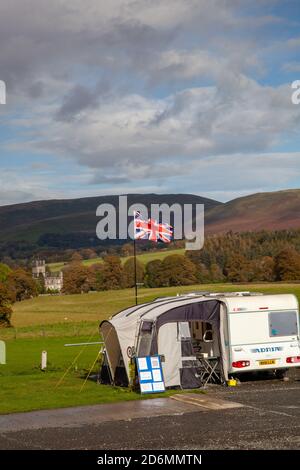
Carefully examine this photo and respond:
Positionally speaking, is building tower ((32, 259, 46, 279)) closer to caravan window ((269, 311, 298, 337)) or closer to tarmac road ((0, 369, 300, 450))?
caravan window ((269, 311, 298, 337))

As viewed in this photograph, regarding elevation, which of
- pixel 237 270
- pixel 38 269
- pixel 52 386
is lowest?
pixel 52 386

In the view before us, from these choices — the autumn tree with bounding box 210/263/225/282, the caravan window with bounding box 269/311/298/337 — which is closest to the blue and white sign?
the caravan window with bounding box 269/311/298/337

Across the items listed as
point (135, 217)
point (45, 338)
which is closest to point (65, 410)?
point (135, 217)

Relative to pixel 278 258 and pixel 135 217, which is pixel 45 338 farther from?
pixel 278 258

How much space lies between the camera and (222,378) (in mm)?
22781

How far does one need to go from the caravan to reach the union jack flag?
7012 millimetres

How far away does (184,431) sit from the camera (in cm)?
1522

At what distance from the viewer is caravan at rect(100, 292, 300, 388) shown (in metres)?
22.2

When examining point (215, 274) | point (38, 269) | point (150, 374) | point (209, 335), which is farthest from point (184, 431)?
point (38, 269)

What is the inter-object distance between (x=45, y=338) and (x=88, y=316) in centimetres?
3004

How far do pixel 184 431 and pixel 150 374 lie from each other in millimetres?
6292

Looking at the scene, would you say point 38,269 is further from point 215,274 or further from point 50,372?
point 50,372

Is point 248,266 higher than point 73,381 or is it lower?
higher
